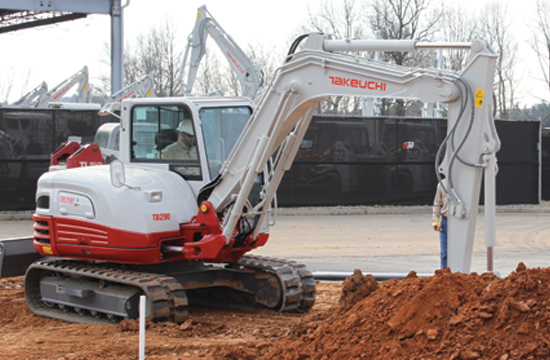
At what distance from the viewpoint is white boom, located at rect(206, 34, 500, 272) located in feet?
18.6

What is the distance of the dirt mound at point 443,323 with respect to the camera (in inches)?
184

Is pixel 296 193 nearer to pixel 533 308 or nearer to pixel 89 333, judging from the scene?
pixel 89 333

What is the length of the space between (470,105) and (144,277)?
397cm

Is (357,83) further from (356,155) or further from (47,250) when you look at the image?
(356,155)

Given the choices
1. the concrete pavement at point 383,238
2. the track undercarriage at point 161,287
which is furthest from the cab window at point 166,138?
the concrete pavement at point 383,238

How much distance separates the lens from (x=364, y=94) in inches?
261

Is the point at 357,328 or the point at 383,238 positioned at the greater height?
the point at 357,328

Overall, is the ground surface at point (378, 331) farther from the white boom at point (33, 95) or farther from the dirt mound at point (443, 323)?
the white boom at point (33, 95)

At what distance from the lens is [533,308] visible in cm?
484

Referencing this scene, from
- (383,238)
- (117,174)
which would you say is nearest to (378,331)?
(117,174)

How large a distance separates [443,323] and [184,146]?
4052mm

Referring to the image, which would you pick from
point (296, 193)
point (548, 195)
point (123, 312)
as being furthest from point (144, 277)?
point (548, 195)

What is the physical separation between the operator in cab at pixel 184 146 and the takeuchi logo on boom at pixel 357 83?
1896 millimetres

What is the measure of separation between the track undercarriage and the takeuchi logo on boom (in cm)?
255
